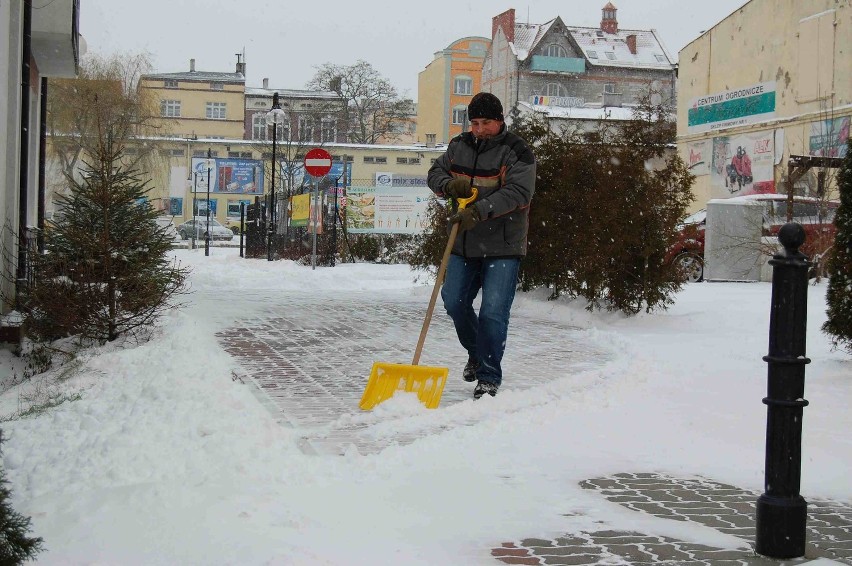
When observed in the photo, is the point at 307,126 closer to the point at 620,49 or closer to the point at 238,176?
the point at 238,176

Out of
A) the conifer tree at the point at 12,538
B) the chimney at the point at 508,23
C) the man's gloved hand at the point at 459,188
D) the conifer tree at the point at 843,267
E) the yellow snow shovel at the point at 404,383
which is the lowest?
the yellow snow shovel at the point at 404,383

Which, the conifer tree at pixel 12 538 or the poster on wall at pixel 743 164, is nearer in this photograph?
the conifer tree at pixel 12 538

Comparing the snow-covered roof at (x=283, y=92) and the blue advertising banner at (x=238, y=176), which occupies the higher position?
the snow-covered roof at (x=283, y=92)

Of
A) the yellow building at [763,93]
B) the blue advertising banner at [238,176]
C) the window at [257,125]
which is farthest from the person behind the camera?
the window at [257,125]

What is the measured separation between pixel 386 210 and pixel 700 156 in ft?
58.6

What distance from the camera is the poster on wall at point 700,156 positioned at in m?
41.2

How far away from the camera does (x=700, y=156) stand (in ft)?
137

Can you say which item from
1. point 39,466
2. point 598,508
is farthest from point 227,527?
point 598,508

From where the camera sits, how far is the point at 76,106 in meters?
46.8

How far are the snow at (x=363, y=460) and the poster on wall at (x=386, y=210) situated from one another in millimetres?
20579

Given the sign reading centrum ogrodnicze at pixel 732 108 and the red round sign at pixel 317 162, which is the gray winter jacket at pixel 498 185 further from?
the sign reading centrum ogrodnicze at pixel 732 108

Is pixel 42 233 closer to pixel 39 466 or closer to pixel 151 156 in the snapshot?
pixel 39 466

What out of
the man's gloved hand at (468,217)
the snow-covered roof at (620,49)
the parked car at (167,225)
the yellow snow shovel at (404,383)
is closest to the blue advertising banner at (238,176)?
the snow-covered roof at (620,49)

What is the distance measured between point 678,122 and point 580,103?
110 feet
